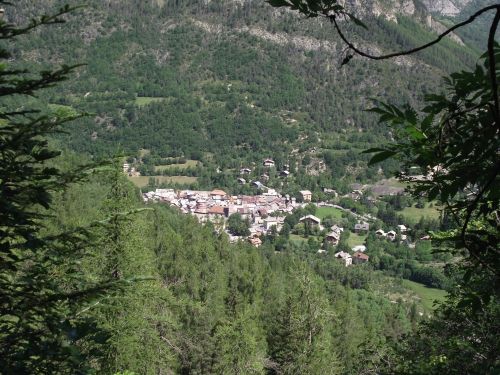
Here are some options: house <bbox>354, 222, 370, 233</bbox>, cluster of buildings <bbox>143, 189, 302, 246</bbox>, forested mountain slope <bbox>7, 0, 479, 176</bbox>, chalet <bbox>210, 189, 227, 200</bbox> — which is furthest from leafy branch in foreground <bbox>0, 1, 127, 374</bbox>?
forested mountain slope <bbox>7, 0, 479, 176</bbox>

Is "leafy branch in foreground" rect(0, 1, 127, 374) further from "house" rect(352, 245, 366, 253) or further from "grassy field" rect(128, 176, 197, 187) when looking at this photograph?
"grassy field" rect(128, 176, 197, 187)

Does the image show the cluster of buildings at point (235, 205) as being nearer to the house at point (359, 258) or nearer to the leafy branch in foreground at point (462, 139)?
the house at point (359, 258)

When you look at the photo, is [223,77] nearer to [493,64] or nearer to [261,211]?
[261,211]

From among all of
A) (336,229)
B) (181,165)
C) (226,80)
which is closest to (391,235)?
(336,229)

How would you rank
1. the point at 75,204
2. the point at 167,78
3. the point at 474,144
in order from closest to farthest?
the point at 474,144, the point at 75,204, the point at 167,78

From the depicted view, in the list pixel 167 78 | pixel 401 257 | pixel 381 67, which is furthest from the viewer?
pixel 381 67

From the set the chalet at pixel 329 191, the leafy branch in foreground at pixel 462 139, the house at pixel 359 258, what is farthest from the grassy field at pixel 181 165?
the leafy branch in foreground at pixel 462 139

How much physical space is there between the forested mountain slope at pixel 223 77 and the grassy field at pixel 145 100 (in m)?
0.30

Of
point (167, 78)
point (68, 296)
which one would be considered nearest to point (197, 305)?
point (68, 296)

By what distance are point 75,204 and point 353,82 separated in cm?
9503

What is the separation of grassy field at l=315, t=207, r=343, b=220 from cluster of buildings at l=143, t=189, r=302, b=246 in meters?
3.16

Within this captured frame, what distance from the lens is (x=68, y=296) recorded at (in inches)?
109

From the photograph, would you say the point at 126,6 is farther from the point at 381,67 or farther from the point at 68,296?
the point at 68,296

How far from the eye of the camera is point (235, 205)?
71.0m
